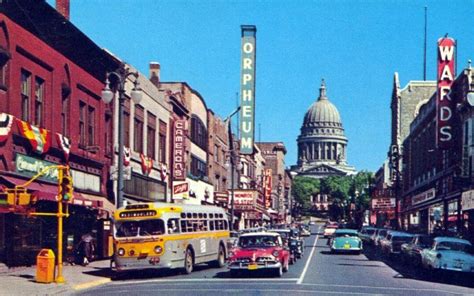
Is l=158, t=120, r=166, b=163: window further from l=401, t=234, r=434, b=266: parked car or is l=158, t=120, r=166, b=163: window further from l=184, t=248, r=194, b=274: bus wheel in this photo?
l=184, t=248, r=194, b=274: bus wheel

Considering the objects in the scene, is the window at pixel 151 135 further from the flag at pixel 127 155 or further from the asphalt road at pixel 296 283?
the asphalt road at pixel 296 283

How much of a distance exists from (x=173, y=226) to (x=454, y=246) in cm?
1042

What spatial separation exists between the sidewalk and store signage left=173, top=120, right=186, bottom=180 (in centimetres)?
2405

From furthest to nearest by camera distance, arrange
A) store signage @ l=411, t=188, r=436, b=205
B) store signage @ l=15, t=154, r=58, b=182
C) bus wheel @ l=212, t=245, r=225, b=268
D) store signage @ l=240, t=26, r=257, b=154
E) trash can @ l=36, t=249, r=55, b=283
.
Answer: store signage @ l=240, t=26, r=257, b=154
store signage @ l=411, t=188, r=436, b=205
bus wheel @ l=212, t=245, r=225, b=268
store signage @ l=15, t=154, r=58, b=182
trash can @ l=36, t=249, r=55, b=283

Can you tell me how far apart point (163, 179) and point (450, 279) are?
2832 cm

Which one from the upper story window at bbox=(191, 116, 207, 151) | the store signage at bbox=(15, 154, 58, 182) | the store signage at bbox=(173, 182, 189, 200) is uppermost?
the upper story window at bbox=(191, 116, 207, 151)

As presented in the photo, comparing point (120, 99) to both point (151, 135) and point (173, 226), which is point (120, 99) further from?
Result: point (151, 135)

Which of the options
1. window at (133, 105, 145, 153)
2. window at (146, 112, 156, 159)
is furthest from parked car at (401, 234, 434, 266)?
window at (146, 112, 156, 159)

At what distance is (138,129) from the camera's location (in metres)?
50.2

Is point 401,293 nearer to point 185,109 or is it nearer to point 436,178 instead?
point 185,109

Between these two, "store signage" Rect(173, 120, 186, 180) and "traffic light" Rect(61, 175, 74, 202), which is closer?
"traffic light" Rect(61, 175, 74, 202)

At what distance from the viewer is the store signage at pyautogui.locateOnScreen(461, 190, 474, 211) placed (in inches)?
1681

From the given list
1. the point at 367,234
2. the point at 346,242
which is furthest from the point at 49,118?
the point at 367,234

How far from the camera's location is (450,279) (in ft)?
103
